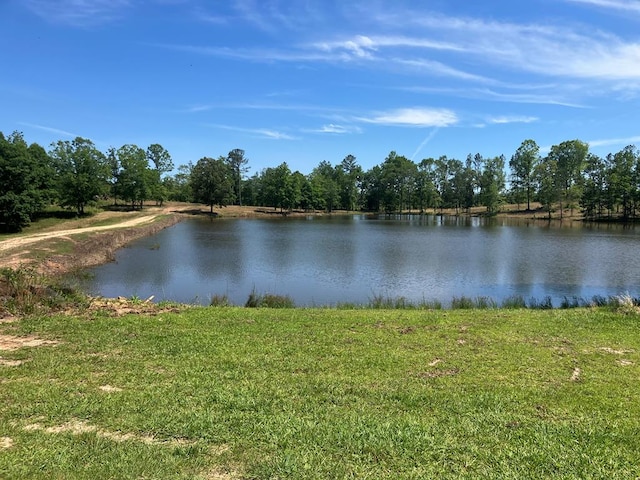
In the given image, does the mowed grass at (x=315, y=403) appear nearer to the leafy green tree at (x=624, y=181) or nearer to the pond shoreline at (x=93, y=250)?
the pond shoreline at (x=93, y=250)

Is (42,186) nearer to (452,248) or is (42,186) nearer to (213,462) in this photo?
(452,248)

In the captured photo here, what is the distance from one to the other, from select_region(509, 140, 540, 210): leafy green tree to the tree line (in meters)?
0.24

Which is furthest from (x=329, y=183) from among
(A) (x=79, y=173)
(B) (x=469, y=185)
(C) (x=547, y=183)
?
(A) (x=79, y=173)

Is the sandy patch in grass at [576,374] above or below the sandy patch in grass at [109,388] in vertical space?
below

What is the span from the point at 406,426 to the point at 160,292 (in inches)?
683

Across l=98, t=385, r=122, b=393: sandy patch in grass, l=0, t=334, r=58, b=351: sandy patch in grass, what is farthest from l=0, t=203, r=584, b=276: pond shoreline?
l=98, t=385, r=122, b=393: sandy patch in grass

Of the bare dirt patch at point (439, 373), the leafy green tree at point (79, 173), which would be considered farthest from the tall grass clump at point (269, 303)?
the leafy green tree at point (79, 173)

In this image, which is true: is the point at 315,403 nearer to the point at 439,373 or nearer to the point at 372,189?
the point at 439,373

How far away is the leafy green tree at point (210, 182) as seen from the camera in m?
89.8

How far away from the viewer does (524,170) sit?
10638 centimetres

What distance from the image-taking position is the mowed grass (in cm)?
424

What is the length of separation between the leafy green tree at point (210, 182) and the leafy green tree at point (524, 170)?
69784 mm

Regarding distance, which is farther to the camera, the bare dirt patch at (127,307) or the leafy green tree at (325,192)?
the leafy green tree at (325,192)

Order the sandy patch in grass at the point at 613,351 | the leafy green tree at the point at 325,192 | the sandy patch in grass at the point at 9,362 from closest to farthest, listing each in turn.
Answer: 1. the sandy patch in grass at the point at 9,362
2. the sandy patch in grass at the point at 613,351
3. the leafy green tree at the point at 325,192
